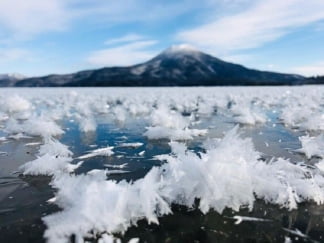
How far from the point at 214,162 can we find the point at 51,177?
2.62 metres

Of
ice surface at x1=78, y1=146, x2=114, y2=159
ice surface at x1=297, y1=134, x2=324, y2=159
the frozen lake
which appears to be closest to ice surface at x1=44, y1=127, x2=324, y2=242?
the frozen lake

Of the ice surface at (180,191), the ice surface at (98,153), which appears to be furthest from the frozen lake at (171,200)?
the ice surface at (98,153)

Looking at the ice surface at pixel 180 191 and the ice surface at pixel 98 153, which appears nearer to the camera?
the ice surface at pixel 180 191

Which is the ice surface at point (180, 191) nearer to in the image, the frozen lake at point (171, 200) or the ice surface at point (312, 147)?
the frozen lake at point (171, 200)

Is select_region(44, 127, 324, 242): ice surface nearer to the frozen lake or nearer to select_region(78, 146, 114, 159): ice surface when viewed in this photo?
the frozen lake

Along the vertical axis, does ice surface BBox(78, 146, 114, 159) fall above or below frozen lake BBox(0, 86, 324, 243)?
below

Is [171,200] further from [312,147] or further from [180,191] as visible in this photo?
[312,147]

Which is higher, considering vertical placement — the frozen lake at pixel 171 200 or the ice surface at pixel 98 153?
the frozen lake at pixel 171 200

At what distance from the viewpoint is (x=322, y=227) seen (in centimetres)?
367

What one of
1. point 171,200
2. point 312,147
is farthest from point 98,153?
point 312,147

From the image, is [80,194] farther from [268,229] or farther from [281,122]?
[281,122]

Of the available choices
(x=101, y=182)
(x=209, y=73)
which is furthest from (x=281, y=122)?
(x=209, y=73)

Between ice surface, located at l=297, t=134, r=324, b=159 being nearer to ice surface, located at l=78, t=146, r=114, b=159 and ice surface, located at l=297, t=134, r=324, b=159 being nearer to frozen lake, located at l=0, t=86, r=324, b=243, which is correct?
frozen lake, located at l=0, t=86, r=324, b=243

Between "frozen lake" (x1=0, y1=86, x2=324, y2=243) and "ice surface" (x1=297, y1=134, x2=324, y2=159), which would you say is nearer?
"frozen lake" (x1=0, y1=86, x2=324, y2=243)
